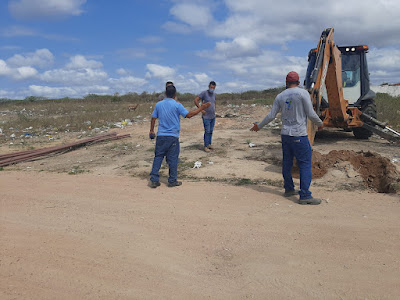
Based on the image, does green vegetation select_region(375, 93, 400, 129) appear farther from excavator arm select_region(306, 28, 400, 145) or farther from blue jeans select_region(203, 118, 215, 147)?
blue jeans select_region(203, 118, 215, 147)

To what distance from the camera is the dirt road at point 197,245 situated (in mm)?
2549

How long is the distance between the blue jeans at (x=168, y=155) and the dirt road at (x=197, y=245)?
42 cm

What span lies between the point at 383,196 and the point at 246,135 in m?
6.37

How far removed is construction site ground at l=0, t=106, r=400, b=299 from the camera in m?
2.58

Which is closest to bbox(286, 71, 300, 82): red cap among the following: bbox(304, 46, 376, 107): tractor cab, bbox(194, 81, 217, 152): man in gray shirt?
bbox(194, 81, 217, 152): man in gray shirt

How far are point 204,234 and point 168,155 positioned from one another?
2.18 metres

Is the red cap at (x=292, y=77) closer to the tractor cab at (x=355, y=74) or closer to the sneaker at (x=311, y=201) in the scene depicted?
the sneaker at (x=311, y=201)

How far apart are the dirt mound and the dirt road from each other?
44cm

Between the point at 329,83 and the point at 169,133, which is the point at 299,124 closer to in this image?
the point at 169,133

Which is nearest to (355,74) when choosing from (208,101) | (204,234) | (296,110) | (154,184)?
(208,101)

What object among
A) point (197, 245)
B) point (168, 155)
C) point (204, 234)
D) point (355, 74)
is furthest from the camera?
point (355, 74)

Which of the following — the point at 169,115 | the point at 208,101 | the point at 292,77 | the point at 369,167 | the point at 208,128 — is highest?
the point at 292,77

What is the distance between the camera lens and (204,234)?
11.6ft

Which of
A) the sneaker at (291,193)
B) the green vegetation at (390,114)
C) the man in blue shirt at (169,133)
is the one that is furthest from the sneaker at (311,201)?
the green vegetation at (390,114)
